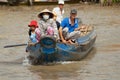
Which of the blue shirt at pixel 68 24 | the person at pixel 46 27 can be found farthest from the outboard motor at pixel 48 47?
the blue shirt at pixel 68 24

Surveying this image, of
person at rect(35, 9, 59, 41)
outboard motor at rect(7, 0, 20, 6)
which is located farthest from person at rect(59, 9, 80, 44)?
outboard motor at rect(7, 0, 20, 6)

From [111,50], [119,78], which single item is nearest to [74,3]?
[111,50]

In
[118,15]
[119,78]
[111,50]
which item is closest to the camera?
[119,78]

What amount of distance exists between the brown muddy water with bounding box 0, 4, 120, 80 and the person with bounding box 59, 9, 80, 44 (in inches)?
25.5

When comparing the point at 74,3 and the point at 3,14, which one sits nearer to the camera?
the point at 3,14

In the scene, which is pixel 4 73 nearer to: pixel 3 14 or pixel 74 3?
pixel 3 14

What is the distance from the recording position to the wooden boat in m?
11.4

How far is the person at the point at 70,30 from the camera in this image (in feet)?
40.7

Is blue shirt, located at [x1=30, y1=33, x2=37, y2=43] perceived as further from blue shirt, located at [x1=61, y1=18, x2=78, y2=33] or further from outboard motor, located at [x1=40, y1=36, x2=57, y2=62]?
blue shirt, located at [x1=61, y1=18, x2=78, y2=33]

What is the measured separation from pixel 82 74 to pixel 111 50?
11.2 ft

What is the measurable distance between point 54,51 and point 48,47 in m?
0.21

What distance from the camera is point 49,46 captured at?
11.4 m

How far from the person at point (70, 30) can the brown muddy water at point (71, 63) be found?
65cm

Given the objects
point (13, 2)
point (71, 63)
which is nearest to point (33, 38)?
point (71, 63)
